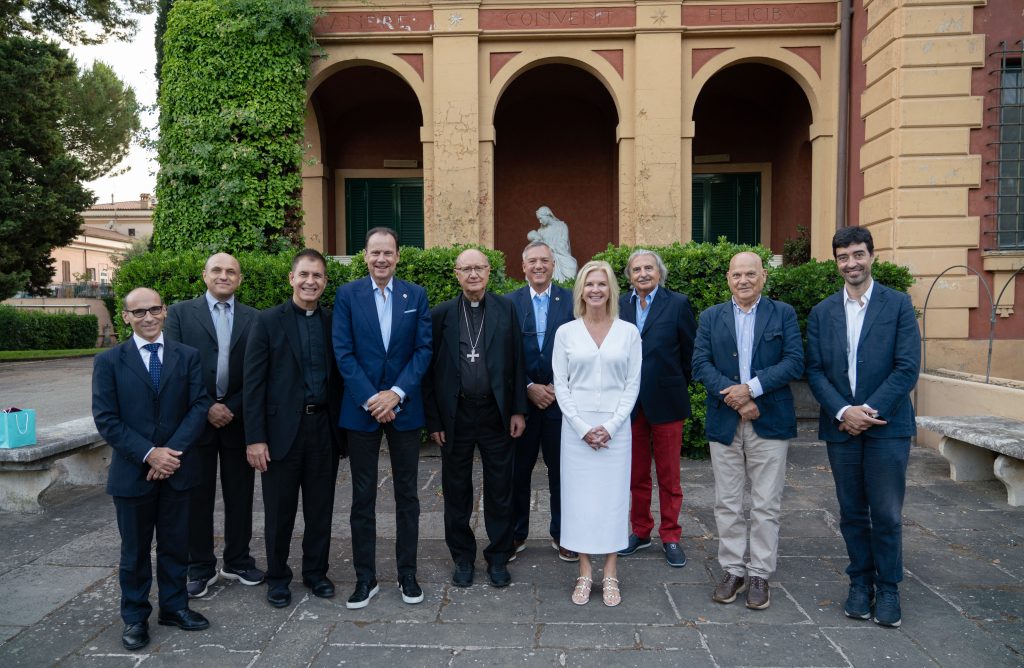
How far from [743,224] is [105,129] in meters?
20.4

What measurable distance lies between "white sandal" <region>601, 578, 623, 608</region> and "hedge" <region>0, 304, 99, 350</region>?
25.8 meters

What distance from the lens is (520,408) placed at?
13.9 ft

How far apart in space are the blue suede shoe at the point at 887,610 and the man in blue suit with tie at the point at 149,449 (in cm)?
347

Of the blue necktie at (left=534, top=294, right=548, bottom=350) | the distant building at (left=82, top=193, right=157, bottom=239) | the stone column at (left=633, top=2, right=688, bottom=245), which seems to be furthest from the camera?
the distant building at (left=82, top=193, right=157, bottom=239)

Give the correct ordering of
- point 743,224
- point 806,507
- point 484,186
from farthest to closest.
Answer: point 743,224, point 484,186, point 806,507

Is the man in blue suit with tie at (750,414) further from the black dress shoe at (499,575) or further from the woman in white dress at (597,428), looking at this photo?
the black dress shoe at (499,575)

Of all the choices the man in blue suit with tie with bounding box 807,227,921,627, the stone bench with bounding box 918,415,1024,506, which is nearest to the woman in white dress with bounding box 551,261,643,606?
the man in blue suit with tie with bounding box 807,227,921,627

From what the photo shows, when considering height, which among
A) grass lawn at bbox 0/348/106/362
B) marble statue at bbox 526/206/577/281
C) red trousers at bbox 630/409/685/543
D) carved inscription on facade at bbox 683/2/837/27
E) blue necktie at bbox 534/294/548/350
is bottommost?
grass lawn at bbox 0/348/106/362

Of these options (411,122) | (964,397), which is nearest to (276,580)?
(964,397)

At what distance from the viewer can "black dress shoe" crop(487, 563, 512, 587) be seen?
160 inches

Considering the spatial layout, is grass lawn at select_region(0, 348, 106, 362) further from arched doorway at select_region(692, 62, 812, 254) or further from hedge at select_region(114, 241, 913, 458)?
arched doorway at select_region(692, 62, 812, 254)

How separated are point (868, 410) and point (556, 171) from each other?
11518mm

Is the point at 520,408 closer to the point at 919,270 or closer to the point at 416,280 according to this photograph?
the point at 416,280

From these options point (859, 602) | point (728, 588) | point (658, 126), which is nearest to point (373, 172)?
point (658, 126)
